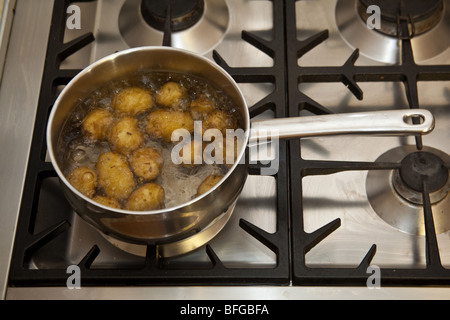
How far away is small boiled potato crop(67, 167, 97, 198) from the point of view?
75 cm

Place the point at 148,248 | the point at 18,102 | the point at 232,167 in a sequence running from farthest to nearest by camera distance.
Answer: the point at 18,102 < the point at 148,248 < the point at 232,167

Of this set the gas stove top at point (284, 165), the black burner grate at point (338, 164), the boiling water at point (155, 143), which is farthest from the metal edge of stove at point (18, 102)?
the black burner grate at point (338, 164)

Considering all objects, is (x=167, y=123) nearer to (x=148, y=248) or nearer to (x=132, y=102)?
(x=132, y=102)

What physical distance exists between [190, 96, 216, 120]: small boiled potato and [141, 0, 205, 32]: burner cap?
22 centimetres

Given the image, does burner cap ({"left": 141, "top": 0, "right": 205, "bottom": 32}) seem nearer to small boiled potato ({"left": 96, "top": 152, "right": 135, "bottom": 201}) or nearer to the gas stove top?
the gas stove top

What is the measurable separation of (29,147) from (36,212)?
0.11 meters

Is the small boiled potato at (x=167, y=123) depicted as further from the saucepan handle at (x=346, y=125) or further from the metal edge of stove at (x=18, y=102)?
the metal edge of stove at (x=18, y=102)

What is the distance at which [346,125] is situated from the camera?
723mm

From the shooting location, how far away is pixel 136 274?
77cm

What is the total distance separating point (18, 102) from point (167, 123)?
30 centimetres

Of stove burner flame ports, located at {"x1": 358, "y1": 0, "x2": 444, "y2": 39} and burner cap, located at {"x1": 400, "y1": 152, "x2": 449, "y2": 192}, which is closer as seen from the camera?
burner cap, located at {"x1": 400, "y1": 152, "x2": 449, "y2": 192}

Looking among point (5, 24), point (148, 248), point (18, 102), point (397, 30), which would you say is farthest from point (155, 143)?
point (397, 30)

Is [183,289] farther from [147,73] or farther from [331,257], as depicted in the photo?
[147,73]

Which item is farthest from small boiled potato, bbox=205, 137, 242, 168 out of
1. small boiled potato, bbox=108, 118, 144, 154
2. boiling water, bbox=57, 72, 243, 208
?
small boiled potato, bbox=108, 118, 144, 154
